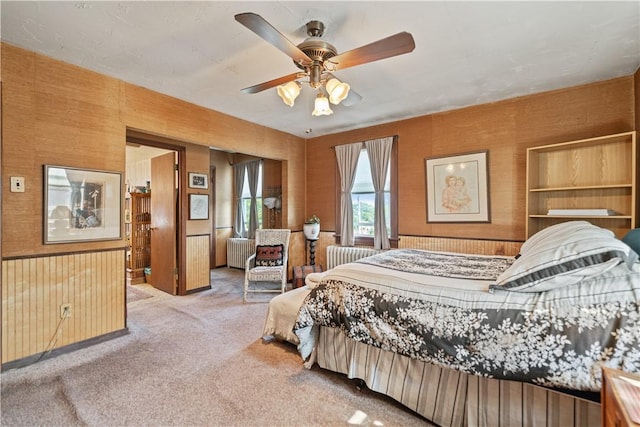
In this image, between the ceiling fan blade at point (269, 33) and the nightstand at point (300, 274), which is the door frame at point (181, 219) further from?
the ceiling fan blade at point (269, 33)

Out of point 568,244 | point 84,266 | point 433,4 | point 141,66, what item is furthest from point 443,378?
point 141,66

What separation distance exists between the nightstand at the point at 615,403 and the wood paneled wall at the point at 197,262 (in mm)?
4403

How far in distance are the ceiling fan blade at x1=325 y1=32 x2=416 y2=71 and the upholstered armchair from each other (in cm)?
291

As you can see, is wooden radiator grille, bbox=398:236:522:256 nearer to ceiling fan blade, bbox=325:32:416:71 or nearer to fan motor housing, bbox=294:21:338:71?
ceiling fan blade, bbox=325:32:416:71

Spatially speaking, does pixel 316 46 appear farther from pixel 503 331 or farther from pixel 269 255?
pixel 269 255

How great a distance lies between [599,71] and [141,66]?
417cm

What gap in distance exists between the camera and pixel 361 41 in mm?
2168

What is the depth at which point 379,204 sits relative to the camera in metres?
4.21

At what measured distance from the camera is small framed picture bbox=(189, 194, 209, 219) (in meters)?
4.41

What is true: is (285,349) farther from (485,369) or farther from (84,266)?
(84,266)

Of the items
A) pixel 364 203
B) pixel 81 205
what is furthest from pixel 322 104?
pixel 364 203

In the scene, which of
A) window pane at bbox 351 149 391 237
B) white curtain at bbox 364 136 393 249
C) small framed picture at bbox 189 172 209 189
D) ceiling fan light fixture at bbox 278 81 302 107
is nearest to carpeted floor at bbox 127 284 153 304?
small framed picture at bbox 189 172 209 189

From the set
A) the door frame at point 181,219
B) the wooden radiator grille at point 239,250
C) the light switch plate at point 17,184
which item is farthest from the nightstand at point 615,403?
the wooden radiator grille at point 239,250

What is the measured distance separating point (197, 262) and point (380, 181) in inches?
119
